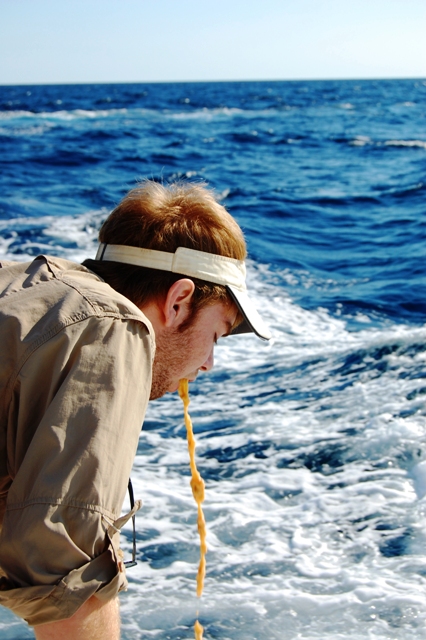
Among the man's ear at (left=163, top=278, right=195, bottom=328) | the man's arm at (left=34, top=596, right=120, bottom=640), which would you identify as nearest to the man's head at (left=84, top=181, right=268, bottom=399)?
the man's ear at (left=163, top=278, right=195, bottom=328)

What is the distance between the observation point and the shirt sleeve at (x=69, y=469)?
3.88 feet

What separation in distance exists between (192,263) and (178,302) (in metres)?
0.09

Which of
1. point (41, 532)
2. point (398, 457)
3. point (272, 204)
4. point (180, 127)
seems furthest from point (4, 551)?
point (180, 127)

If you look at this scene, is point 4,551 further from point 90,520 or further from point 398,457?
point 398,457

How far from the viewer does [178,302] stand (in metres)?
1.65

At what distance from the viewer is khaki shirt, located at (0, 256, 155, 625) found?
1.18 metres

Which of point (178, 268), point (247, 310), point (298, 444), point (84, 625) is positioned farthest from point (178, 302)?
point (298, 444)

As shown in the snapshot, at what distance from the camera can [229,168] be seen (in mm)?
17812

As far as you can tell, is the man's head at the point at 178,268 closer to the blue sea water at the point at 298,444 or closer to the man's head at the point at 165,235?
the man's head at the point at 165,235

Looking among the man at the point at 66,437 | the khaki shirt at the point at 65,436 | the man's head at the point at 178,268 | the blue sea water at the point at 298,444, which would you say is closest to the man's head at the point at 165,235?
the man's head at the point at 178,268

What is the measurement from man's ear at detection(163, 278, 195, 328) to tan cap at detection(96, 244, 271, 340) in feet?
0.16

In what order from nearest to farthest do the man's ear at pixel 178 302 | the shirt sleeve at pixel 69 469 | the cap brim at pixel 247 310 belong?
the shirt sleeve at pixel 69 469 < the man's ear at pixel 178 302 < the cap brim at pixel 247 310

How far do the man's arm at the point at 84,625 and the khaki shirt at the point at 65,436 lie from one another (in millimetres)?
31

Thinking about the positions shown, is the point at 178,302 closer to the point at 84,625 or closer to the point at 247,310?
the point at 247,310
